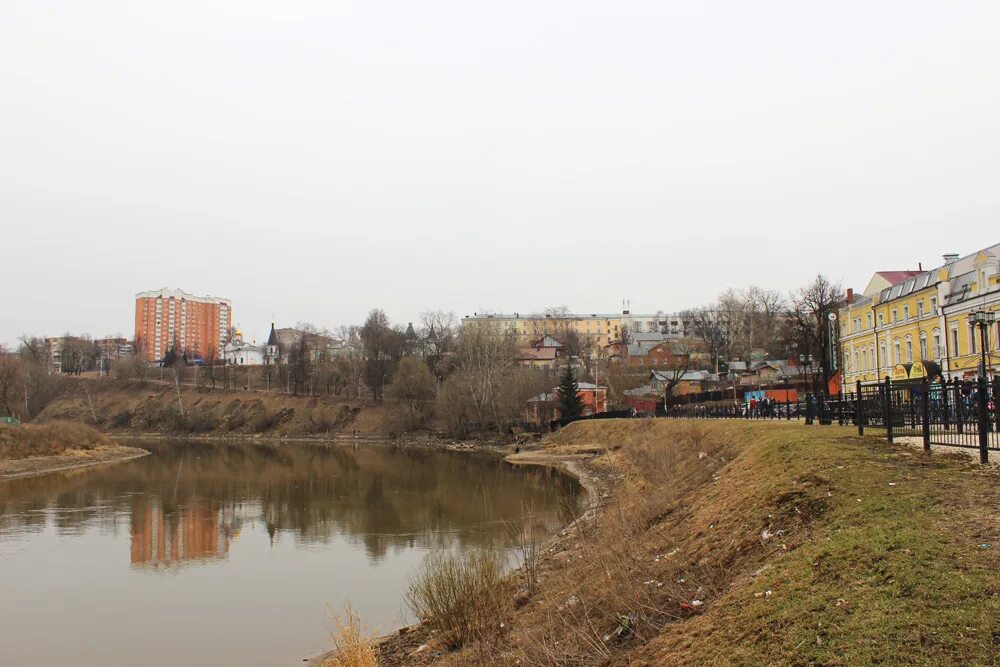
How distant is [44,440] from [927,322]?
228 ft

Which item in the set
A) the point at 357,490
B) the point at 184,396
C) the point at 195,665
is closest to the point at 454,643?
the point at 195,665

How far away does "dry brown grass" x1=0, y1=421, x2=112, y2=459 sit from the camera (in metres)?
56.9

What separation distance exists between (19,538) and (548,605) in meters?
25.4

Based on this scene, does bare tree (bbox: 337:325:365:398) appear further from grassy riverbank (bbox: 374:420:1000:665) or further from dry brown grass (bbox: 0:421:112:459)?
grassy riverbank (bbox: 374:420:1000:665)

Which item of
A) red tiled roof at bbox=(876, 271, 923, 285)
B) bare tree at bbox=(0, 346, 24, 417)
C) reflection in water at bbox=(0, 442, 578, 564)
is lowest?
reflection in water at bbox=(0, 442, 578, 564)

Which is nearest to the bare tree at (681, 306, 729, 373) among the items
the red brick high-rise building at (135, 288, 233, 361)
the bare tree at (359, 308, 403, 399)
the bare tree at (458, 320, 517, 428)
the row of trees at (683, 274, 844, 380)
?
the row of trees at (683, 274, 844, 380)

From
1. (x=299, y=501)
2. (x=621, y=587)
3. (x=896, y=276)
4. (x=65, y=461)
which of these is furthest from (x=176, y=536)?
(x=896, y=276)

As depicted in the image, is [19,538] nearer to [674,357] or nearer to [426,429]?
[426,429]

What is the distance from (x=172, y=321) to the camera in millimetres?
177000

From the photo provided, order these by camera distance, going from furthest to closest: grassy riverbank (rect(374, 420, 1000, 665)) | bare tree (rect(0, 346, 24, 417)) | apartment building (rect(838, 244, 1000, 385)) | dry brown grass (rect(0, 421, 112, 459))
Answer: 1. bare tree (rect(0, 346, 24, 417))
2. dry brown grass (rect(0, 421, 112, 459))
3. apartment building (rect(838, 244, 1000, 385))
4. grassy riverbank (rect(374, 420, 1000, 665))

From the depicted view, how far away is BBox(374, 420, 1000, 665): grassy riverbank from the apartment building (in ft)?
61.7

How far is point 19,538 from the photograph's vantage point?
27.4m

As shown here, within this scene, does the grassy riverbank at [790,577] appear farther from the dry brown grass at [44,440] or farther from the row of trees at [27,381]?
the row of trees at [27,381]

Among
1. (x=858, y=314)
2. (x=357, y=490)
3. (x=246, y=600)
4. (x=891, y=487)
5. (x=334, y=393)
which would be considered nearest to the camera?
(x=891, y=487)
